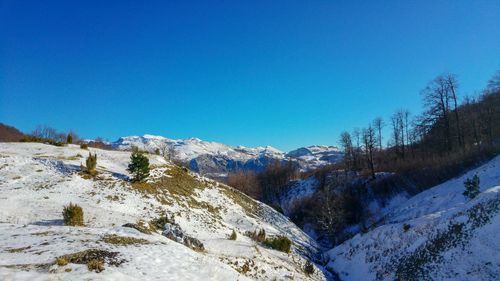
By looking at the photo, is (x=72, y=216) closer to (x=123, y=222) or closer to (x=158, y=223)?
(x=123, y=222)

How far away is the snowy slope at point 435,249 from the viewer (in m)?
17.5

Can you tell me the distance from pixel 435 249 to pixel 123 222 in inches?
812

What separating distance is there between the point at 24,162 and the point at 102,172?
669cm

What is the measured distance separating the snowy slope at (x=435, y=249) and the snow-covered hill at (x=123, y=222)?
172 inches

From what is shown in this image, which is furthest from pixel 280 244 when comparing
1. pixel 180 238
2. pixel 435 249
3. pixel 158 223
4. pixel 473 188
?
pixel 473 188

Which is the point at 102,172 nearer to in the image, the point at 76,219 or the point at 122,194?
the point at 122,194

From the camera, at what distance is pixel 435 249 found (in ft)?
67.8

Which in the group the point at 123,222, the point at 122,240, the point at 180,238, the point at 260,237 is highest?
the point at 123,222

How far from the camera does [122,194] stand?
87.9ft

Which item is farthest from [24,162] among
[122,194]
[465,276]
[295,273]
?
[465,276]

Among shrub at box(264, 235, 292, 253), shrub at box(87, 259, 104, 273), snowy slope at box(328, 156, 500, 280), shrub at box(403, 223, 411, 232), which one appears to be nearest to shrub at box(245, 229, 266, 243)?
shrub at box(264, 235, 292, 253)

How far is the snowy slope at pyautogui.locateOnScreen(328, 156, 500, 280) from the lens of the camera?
1752 centimetres

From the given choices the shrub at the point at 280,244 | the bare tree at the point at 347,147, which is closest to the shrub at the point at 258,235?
the shrub at the point at 280,244

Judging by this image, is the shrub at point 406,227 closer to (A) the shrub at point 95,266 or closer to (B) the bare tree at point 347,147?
(A) the shrub at point 95,266
